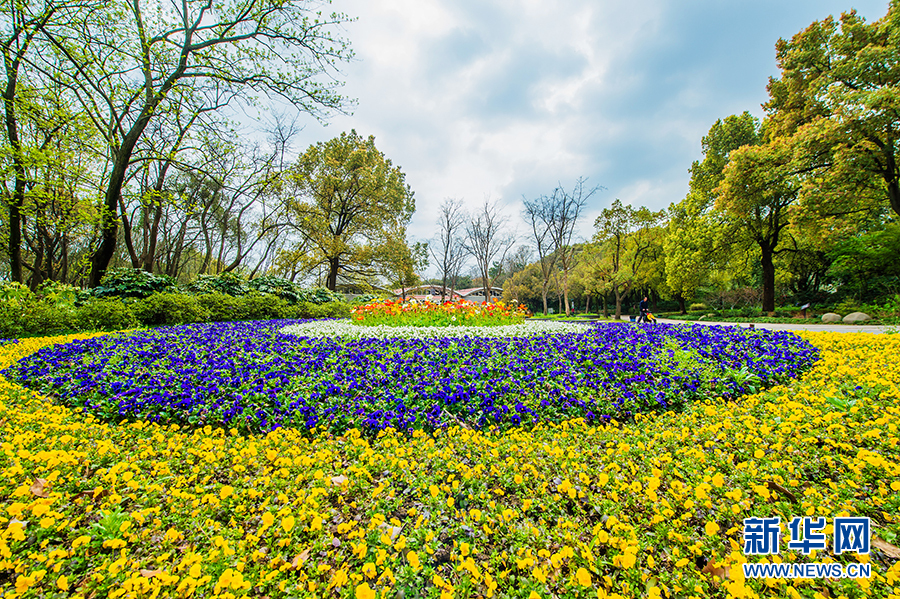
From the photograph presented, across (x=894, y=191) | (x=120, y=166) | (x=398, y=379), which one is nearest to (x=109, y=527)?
(x=398, y=379)

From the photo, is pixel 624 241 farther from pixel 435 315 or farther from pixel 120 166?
pixel 120 166

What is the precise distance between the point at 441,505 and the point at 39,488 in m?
2.39

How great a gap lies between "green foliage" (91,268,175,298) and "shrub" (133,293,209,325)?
3.82 feet

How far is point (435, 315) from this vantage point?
27.6 feet

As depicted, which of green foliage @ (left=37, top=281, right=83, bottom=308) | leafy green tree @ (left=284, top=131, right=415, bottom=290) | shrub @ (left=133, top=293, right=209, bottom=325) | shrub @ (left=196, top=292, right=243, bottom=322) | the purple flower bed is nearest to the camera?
the purple flower bed

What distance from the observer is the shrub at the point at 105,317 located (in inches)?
296

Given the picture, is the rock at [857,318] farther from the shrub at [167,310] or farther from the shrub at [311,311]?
the shrub at [167,310]

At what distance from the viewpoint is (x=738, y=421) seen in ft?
8.91

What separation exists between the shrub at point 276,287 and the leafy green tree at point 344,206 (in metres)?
4.95

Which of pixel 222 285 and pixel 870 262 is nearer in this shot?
pixel 222 285

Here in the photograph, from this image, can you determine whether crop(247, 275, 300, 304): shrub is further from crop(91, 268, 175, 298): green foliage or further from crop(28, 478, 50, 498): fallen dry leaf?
crop(28, 478, 50, 498): fallen dry leaf

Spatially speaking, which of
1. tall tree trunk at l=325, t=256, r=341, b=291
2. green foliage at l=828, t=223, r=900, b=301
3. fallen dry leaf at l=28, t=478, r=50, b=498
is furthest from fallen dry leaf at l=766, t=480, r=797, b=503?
Answer: green foliage at l=828, t=223, r=900, b=301

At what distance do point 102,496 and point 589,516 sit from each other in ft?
9.44

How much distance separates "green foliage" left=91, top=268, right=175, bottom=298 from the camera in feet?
30.5
